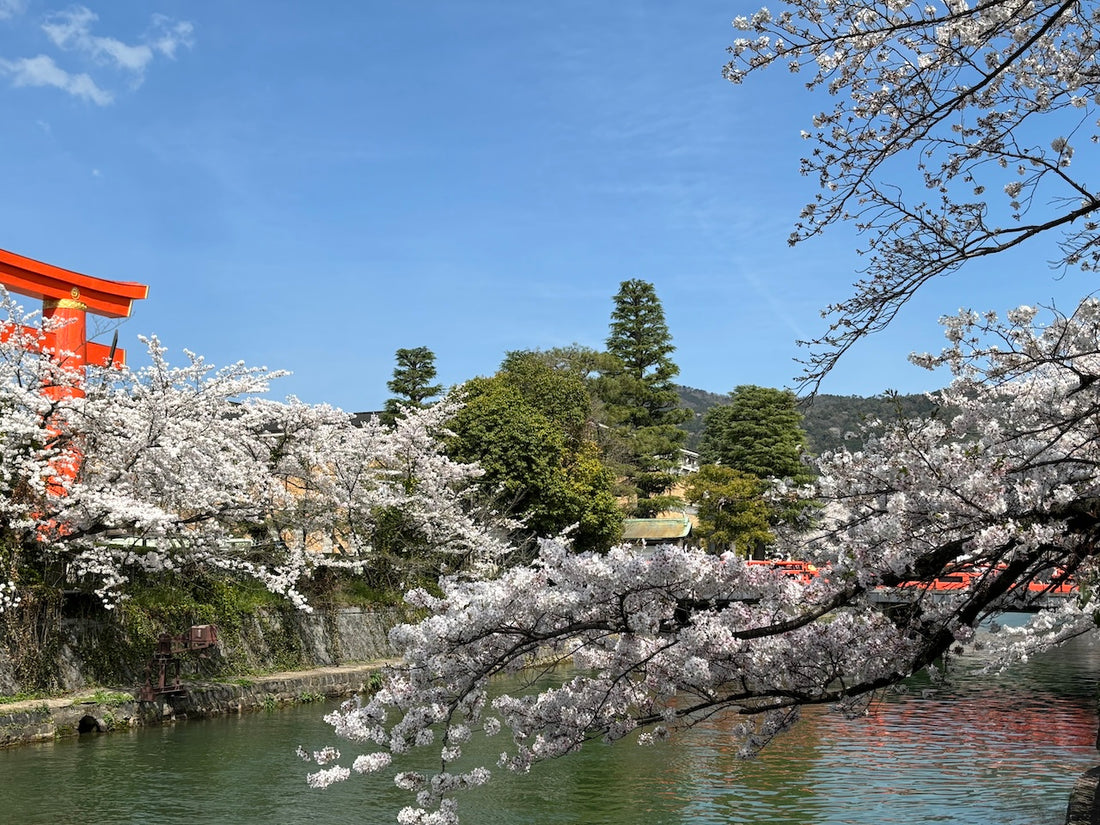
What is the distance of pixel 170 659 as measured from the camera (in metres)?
15.5

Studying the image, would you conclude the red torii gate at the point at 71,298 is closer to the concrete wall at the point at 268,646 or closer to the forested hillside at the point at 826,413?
the concrete wall at the point at 268,646

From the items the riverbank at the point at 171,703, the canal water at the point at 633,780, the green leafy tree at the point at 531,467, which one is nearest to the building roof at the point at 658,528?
the green leafy tree at the point at 531,467

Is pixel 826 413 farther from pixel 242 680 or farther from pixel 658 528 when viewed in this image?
pixel 242 680

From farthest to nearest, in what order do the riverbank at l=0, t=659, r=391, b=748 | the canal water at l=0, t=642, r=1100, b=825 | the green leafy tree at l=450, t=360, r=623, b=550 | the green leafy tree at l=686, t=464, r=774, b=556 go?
the green leafy tree at l=686, t=464, r=774, b=556, the green leafy tree at l=450, t=360, r=623, b=550, the riverbank at l=0, t=659, r=391, b=748, the canal water at l=0, t=642, r=1100, b=825

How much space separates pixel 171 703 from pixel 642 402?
34769mm

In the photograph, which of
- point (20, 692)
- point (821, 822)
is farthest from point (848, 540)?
point (20, 692)

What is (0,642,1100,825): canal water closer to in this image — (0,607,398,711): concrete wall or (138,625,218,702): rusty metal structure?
(138,625,218,702): rusty metal structure

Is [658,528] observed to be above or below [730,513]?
above

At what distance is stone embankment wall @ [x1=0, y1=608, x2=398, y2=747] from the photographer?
1353cm

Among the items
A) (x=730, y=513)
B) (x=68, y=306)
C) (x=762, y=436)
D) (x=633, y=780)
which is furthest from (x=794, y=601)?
(x=762, y=436)

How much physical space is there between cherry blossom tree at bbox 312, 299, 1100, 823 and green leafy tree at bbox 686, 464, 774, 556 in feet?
99.7

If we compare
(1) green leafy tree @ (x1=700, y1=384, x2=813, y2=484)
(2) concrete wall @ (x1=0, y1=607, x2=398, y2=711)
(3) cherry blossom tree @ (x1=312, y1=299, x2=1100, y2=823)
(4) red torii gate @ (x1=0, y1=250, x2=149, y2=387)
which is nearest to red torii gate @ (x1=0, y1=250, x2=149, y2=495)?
(4) red torii gate @ (x1=0, y1=250, x2=149, y2=387)

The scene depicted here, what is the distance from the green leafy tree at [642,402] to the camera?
4428 centimetres

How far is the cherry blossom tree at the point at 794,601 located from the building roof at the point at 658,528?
3782 cm
